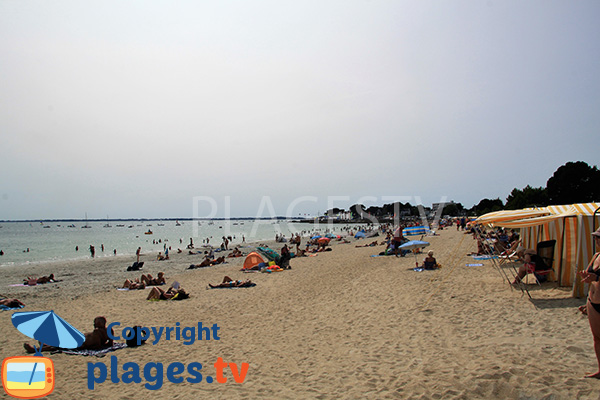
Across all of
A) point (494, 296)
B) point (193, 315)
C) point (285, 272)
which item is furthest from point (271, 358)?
point (285, 272)

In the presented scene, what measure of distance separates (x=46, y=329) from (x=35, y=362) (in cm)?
47

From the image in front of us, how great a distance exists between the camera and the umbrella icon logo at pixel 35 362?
4.64 m

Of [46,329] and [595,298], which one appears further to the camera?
[46,329]

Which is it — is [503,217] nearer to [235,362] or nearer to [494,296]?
[494,296]

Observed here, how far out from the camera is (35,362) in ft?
16.6

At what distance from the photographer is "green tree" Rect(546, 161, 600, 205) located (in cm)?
3972

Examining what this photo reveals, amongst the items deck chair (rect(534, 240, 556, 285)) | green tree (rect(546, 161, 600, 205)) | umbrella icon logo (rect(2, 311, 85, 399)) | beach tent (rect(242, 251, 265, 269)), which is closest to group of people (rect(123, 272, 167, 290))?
beach tent (rect(242, 251, 265, 269))

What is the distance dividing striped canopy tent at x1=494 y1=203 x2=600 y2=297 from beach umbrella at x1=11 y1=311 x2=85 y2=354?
9.37 m

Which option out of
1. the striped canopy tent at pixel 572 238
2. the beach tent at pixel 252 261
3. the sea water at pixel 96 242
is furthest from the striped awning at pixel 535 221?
the sea water at pixel 96 242

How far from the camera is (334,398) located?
416cm

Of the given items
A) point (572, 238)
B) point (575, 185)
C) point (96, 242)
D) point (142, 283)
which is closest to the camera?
point (572, 238)

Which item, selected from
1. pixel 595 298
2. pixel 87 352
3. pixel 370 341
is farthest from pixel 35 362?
pixel 595 298

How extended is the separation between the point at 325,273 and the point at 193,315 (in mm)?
7063

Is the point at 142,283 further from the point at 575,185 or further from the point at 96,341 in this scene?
the point at 575,185
